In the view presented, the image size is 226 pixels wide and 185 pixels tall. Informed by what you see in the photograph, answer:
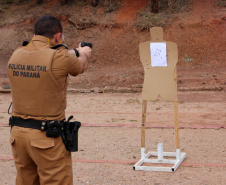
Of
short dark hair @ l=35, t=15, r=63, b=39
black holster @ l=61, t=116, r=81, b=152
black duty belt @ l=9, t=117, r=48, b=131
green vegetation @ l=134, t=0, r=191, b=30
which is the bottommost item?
black holster @ l=61, t=116, r=81, b=152

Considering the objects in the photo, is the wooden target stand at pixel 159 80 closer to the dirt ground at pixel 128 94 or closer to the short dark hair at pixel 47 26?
the dirt ground at pixel 128 94

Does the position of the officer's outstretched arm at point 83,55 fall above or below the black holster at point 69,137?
above

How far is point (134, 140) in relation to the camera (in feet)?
24.9

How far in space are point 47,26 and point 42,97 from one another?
0.56 m

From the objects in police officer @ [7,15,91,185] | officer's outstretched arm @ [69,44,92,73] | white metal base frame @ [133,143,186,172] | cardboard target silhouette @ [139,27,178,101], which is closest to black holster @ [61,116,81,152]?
police officer @ [7,15,91,185]

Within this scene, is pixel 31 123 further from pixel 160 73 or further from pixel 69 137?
pixel 160 73

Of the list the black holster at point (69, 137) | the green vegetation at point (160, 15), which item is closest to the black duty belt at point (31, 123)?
the black holster at point (69, 137)

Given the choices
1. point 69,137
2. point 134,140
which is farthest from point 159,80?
point 69,137

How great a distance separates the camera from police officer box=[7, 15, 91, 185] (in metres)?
3.28

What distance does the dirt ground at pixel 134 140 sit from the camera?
18.4 feet

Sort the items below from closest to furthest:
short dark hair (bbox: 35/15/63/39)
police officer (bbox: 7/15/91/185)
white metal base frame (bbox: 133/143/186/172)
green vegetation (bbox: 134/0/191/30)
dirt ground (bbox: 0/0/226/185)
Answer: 1. police officer (bbox: 7/15/91/185)
2. short dark hair (bbox: 35/15/63/39)
3. white metal base frame (bbox: 133/143/186/172)
4. dirt ground (bbox: 0/0/226/185)
5. green vegetation (bbox: 134/0/191/30)

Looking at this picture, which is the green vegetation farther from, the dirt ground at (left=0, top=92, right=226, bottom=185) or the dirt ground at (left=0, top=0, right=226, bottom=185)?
the dirt ground at (left=0, top=92, right=226, bottom=185)

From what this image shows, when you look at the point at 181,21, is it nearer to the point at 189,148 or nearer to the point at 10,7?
the point at 10,7

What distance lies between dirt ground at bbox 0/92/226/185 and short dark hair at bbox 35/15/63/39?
2577 millimetres
